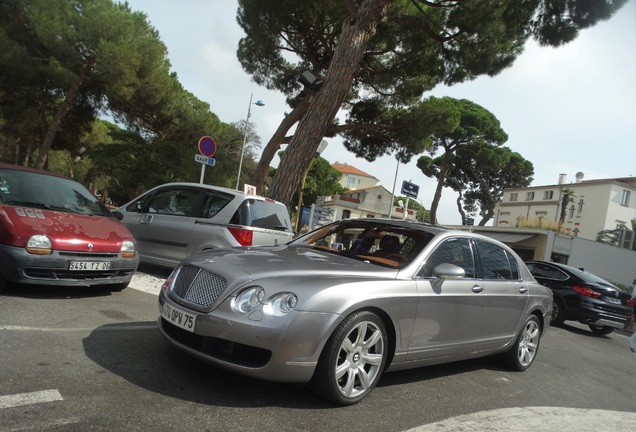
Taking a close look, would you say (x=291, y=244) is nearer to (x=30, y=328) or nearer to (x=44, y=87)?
(x=30, y=328)

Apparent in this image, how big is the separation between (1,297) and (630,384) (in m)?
7.46

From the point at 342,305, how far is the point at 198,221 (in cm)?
470

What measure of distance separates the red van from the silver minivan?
119 cm

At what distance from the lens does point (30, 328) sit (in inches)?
162

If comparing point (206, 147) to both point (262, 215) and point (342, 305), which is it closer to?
point (262, 215)

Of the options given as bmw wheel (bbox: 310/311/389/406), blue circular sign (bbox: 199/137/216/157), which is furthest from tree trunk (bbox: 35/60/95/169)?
bmw wheel (bbox: 310/311/389/406)

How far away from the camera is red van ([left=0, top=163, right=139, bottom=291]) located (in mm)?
4918

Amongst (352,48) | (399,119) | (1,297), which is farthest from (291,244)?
(399,119)

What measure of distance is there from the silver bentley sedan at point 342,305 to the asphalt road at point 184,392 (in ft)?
0.83

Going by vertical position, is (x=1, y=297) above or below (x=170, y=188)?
below

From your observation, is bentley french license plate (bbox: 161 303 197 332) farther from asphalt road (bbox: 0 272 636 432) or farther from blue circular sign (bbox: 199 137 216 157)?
blue circular sign (bbox: 199 137 216 157)

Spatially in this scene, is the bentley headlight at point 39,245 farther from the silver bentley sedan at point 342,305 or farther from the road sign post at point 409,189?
the road sign post at point 409,189

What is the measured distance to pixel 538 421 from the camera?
12.3 feet

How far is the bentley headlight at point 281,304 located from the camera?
3.09 meters
